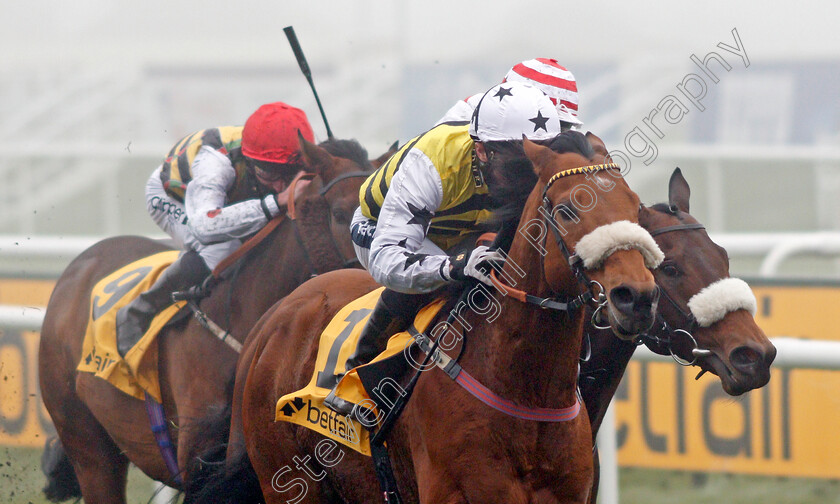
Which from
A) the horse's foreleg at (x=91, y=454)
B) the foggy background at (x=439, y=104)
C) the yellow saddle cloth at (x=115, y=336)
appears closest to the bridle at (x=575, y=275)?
the yellow saddle cloth at (x=115, y=336)

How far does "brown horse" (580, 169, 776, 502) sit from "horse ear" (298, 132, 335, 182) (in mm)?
1252

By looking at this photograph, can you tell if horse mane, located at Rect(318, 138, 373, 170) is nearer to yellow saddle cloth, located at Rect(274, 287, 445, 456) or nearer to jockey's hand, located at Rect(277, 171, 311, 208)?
jockey's hand, located at Rect(277, 171, 311, 208)

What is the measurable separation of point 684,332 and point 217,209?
188cm

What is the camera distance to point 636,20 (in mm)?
14023

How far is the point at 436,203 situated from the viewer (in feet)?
8.56

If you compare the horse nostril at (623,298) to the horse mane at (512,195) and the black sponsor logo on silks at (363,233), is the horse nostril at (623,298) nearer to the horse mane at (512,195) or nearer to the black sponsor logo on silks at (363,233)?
the horse mane at (512,195)

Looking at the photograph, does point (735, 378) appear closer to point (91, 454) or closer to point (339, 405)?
point (339, 405)

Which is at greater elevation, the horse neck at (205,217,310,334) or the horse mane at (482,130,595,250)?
the horse mane at (482,130,595,250)

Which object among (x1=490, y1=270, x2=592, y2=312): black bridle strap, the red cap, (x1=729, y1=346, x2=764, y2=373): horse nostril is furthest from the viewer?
the red cap

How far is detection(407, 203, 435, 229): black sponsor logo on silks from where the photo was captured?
2.57 metres

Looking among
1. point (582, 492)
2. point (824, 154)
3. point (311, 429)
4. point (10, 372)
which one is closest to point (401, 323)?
point (311, 429)

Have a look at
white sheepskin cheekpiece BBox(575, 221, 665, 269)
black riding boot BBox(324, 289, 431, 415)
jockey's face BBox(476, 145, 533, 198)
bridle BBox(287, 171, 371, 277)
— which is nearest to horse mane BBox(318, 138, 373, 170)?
bridle BBox(287, 171, 371, 277)

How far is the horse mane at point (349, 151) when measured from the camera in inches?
149

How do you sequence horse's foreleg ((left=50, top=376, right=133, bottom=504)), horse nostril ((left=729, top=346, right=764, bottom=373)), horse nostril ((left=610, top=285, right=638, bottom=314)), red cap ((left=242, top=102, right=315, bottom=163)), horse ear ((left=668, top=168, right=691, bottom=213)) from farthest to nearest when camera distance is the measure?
horse's foreleg ((left=50, top=376, right=133, bottom=504)) → red cap ((left=242, top=102, right=315, bottom=163)) → horse ear ((left=668, top=168, right=691, bottom=213)) → horse nostril ((left=729, top=346, right=764, bottom=373)) → horse nostril ((left=610, top=285, right=638, bottom=314))
